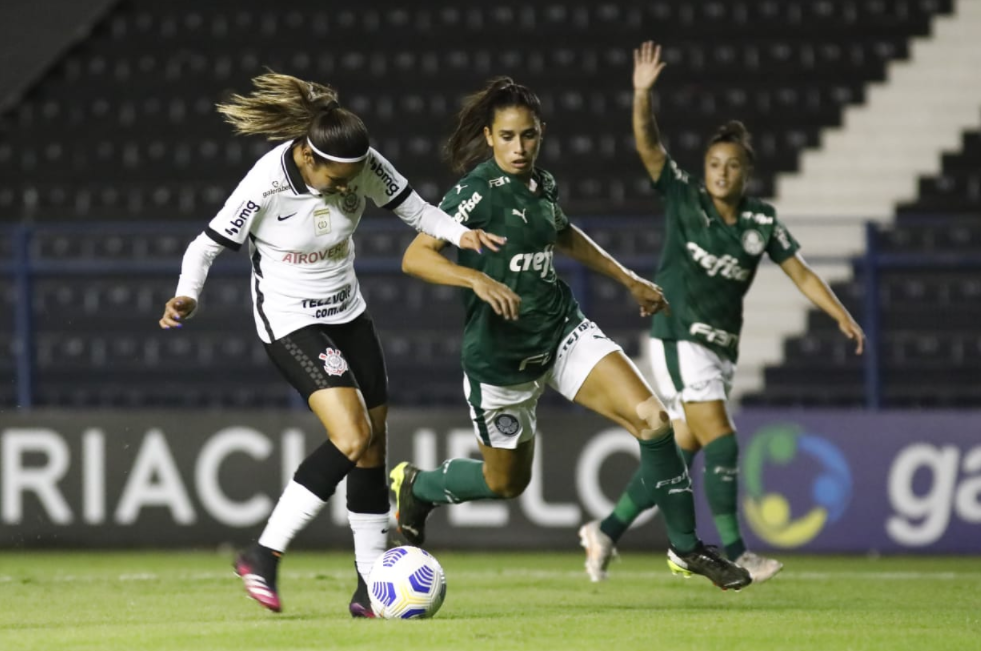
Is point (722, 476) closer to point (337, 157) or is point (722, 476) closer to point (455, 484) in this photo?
point (455, 484)

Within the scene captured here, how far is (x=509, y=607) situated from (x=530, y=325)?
114cm

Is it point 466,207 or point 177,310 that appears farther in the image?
point 466,207

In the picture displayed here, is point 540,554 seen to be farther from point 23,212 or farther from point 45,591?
point 23,212

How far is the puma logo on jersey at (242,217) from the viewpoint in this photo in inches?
236

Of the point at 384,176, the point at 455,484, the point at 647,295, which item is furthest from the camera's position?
the point at 455,484

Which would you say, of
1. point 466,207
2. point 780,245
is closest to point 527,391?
point 466,207

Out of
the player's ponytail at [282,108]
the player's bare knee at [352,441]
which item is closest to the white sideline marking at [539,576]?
the player's bare knee at [352,441]

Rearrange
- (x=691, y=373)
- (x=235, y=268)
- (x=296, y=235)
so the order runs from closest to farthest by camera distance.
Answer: (x=296, y=235), (x=691, y=373), (x=235, y=268)

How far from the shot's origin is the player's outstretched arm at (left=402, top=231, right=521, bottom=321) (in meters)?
5.78

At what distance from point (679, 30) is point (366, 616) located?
10183 mm

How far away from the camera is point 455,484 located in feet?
23.2

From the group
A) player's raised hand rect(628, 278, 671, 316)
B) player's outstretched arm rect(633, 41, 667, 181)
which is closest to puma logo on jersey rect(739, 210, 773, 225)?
player's outstretched arm rect(633, 41, 667, 181)

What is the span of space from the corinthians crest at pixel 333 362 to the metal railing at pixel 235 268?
14.5 ft

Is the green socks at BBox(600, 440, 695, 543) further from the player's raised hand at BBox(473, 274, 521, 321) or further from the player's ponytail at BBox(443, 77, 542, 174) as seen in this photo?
the player's raised hand at BBox(473, 274, 521, 321)
